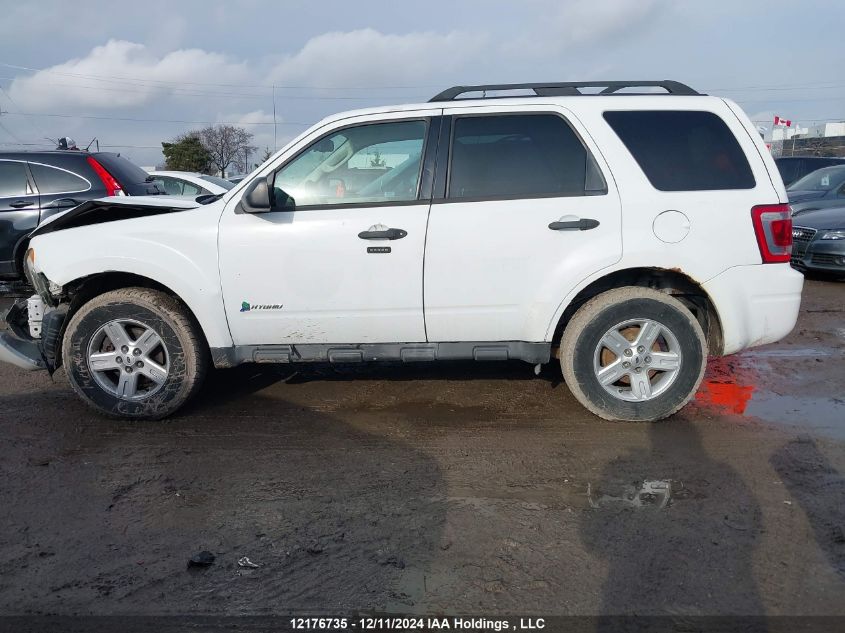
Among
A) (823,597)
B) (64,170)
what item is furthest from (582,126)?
(64,170)

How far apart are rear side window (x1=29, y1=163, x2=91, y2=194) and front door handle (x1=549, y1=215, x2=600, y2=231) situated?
6.27 meters

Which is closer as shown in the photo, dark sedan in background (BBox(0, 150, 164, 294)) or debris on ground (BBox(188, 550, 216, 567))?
debris on ground (BBox(188, 550, 216, 567))

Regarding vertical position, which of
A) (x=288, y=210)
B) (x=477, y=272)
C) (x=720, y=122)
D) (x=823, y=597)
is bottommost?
(x=823, y=597)

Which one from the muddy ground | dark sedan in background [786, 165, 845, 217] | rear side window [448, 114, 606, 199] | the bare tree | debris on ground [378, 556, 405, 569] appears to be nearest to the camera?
the muddy ground

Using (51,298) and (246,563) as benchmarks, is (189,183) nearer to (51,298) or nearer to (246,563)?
(51,298)

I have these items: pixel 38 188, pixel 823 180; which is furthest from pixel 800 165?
pixel 38 188

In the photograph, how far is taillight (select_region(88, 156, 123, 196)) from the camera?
7824mm

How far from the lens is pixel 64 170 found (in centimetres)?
789

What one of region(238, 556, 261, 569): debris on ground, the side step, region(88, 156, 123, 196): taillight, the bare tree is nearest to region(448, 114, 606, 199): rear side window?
the side step

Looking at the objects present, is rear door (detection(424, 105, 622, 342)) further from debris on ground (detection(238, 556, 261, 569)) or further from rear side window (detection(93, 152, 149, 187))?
rear side window (detection(93, 152, 149, 187))

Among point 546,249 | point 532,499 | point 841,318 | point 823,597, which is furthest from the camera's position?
point 841,318

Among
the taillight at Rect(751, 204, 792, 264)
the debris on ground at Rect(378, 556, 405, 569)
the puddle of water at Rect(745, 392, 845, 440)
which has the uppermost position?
the taillight at Rect(751, 204, 792, 264)

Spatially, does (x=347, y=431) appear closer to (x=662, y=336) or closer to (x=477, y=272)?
(x=477, y=272)

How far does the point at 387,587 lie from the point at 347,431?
1653 millimetres
